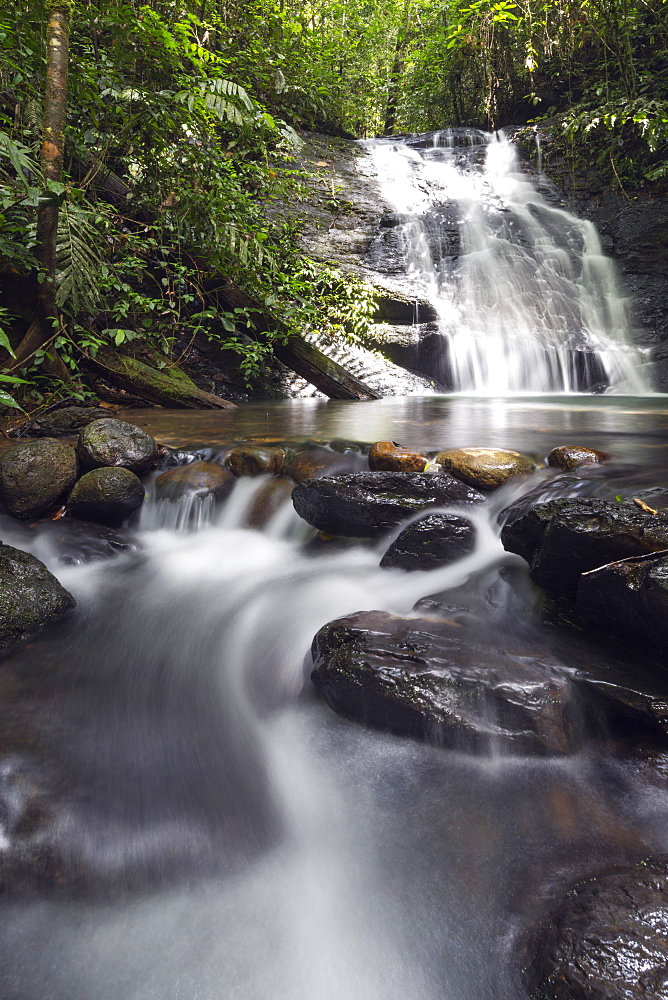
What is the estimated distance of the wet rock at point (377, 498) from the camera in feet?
10.7

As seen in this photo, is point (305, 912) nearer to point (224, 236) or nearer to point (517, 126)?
point (224, 236)

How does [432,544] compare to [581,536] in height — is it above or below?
below

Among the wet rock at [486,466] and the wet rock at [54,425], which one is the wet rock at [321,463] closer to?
the wet rock at [486,466]

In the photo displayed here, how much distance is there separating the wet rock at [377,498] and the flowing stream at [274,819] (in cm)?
39

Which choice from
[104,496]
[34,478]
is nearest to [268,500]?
[104,496]

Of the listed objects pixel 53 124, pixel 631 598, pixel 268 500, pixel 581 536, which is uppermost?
pixel 53 124

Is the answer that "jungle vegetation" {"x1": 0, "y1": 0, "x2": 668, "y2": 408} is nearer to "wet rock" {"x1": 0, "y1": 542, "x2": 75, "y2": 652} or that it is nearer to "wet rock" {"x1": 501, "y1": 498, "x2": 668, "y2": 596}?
"wet rock" {"x1": 0, "y1": 542, "x2": 75, "y2": 652}

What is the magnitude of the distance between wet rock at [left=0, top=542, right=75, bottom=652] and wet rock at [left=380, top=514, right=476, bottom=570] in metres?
1.79

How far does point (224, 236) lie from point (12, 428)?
338 cm

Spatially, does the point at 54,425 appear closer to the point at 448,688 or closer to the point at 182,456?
the point at 182,456

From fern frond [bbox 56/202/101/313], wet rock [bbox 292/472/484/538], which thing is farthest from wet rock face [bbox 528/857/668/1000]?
fern frond [bbox 56/202/101/313]

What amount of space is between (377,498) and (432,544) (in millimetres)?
484

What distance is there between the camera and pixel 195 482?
151 inches

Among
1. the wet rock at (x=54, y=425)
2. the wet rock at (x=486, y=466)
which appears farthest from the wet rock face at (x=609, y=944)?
the wet rock at (x=54, y=425)
